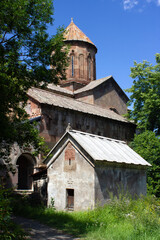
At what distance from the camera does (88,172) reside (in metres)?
9.70

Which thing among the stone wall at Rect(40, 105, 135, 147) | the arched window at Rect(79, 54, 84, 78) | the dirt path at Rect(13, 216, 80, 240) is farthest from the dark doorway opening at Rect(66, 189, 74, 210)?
the arched window at Rect(79, 54, 84, 78)

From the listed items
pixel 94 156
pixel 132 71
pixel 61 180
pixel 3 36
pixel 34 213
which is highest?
pixel 132 71

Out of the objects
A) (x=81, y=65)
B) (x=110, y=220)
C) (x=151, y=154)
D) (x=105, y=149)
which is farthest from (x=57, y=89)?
(x=110, y=220)

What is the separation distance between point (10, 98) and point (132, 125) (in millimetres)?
→ 17219

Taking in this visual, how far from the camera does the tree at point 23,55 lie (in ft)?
28.0

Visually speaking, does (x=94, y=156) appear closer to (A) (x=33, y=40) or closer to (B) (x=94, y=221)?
(B) (x=94, y=221)

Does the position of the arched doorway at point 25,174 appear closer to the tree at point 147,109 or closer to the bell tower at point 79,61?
the tree at point 147,109

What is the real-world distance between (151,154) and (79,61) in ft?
46.2

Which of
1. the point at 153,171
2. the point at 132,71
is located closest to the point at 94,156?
the point at 153,171

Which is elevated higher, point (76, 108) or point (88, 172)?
point (76, 108)

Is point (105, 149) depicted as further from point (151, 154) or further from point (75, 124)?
point (75, 124)

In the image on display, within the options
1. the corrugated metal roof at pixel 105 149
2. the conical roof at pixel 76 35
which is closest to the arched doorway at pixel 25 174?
the corrugated metal roof at pixel 105 149

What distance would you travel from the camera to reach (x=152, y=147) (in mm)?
17641

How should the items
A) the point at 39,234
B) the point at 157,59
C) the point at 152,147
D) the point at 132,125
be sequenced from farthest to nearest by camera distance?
the point at 132,125, the point at 157,59, the point at 152,147, the point at 39,234
